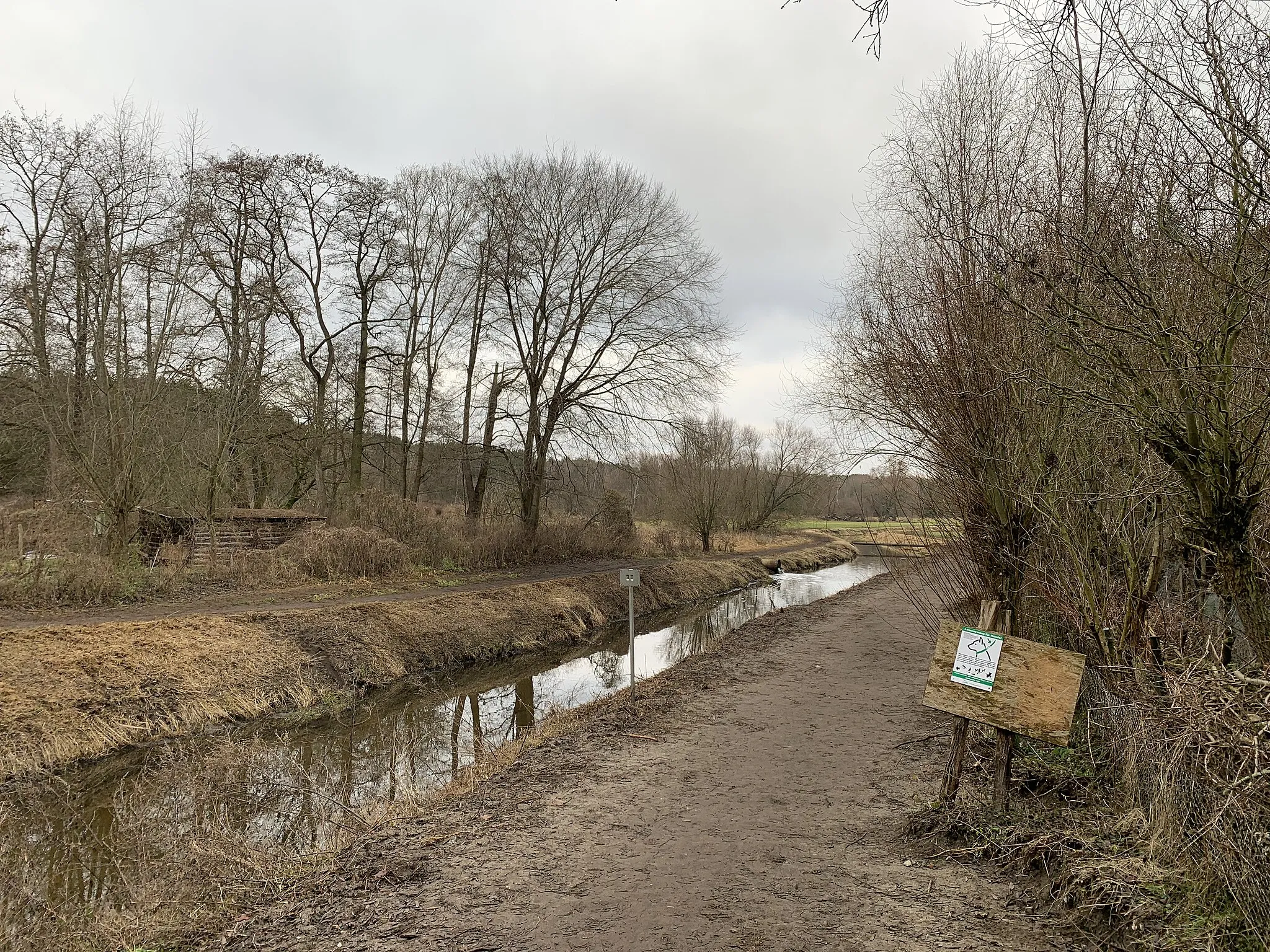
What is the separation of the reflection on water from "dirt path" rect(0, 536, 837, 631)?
3.23m

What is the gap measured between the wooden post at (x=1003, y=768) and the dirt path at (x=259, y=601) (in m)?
12.2

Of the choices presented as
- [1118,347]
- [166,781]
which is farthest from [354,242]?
[1118,347]

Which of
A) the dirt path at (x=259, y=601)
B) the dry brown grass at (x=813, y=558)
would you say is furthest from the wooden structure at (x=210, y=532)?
the dry brown grass at (x=813, y=558)

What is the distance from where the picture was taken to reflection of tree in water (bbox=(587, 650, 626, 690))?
13289 mm

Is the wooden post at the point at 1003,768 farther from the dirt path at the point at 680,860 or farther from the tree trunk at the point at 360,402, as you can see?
the tree trunk at the point at 360,402

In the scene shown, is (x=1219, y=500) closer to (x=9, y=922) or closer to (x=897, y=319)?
(x=897, y=319)

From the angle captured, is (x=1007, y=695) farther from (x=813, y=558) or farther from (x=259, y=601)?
(x=813, y=558)

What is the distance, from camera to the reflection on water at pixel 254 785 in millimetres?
6000

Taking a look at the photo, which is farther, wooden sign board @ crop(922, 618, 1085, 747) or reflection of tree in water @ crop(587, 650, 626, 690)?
reflection of tree in water @ crop(587, 650, 626, 690)

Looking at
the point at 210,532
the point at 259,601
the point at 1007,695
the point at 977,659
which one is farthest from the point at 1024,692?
the point at 210,532

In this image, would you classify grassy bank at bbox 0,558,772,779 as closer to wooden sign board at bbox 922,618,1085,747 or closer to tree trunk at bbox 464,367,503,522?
tree trunk at bbox 464,367,503,522

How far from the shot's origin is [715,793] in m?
6.17

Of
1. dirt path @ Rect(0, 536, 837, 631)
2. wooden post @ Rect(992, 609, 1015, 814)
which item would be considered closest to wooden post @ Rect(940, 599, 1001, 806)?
wooden post @ Rect(992, 609, 1015, 814)

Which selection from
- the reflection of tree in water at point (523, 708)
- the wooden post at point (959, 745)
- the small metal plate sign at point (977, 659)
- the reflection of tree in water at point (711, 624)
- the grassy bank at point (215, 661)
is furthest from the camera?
the reflection of tree in water at point (711, 624)
